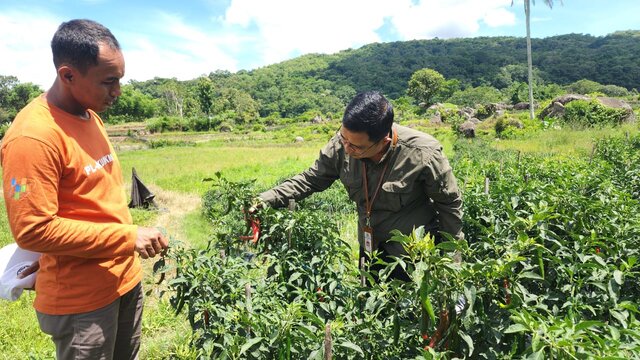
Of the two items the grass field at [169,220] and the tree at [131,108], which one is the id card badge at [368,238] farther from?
the tree at [131,108]

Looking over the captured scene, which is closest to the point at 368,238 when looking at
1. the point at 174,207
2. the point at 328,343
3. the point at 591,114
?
the point at 328,343

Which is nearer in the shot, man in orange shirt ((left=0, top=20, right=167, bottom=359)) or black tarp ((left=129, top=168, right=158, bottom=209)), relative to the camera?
man in orange shirt ((left=0, top=20, right=167, bottom=359))

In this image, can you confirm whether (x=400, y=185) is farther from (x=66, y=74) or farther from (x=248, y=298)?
(x=66, y=74)

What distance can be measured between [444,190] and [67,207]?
188cm

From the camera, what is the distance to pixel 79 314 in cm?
175

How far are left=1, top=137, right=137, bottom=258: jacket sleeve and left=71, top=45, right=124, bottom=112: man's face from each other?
27cm

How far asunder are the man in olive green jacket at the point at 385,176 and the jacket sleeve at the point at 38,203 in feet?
3.85

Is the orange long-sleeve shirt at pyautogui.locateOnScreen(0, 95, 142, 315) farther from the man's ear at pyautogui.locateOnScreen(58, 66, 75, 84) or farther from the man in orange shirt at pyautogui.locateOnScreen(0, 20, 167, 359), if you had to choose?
the man's ear at pyautogui.locateOnScreen(58, 66, 75, 84)

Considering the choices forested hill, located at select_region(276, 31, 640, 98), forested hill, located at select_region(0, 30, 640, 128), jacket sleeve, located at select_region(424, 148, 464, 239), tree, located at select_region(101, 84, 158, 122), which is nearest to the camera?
jacket sleeve, located at select_region(424, 148, 464, 239)

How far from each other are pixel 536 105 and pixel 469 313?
39801mm

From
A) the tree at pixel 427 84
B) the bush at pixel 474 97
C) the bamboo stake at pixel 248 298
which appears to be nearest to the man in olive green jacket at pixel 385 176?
the bamboo stake at pixel 248 298

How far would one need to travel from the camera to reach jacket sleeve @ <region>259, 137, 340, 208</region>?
8.59 feet

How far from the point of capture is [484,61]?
8819 cm

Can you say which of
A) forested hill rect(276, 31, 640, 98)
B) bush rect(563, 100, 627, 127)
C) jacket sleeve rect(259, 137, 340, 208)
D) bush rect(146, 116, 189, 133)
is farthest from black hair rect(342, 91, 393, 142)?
forested hill rect(276, 31, 640, 98)
